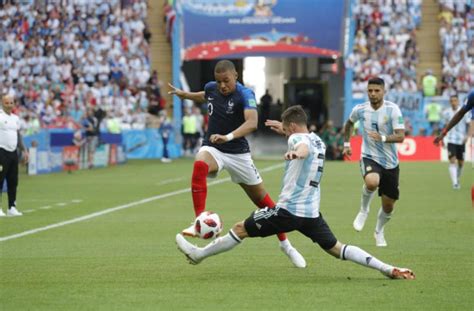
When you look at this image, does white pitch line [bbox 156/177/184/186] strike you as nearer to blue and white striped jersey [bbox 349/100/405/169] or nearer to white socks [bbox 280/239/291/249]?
blue and white striped jersey [bbox 349/100/405/169]

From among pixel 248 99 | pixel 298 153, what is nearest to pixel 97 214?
pixel 248 99

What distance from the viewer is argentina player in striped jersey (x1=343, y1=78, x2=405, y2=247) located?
13.9 m

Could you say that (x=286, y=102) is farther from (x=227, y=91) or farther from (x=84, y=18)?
(x=227, y=91)

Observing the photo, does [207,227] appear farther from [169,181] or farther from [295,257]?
[169,181]

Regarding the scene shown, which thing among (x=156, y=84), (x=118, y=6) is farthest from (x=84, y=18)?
(x=156, y=84)

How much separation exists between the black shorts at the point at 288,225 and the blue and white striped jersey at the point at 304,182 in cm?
6

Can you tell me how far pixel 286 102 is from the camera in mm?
53438

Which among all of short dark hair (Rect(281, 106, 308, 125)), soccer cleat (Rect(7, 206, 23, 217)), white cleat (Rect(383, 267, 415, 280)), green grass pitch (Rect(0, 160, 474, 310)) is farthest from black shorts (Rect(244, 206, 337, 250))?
soccer cleat (Rect(7, 206, 23, 217))

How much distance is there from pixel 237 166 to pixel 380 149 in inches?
99.5

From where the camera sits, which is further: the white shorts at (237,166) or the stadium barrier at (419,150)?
the stadium barrier at (419,150)

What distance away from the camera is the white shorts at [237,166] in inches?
486

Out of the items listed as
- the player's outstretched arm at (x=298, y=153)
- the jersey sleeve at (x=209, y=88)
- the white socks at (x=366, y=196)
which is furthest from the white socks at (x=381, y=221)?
the player's outstretched arm at (x=298, y=153)

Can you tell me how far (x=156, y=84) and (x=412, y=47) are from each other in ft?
35.2

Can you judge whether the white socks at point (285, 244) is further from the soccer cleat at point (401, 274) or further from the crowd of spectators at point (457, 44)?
the crowd of spectators at point (457, 44)
